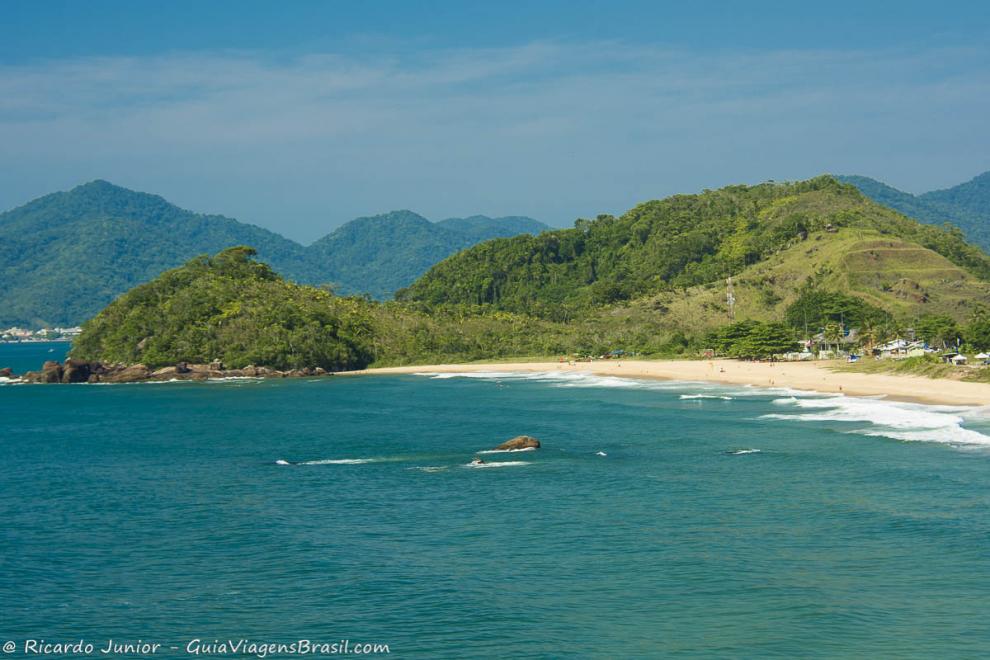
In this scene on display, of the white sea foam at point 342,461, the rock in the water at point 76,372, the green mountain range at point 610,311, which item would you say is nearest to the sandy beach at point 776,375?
the green mountain range at point 610,311

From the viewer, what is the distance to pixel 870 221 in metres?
194

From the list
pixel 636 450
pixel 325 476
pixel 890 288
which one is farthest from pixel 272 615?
pixel 890 288

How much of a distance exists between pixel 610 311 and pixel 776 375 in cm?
8058

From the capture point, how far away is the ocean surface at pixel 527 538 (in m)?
24.7

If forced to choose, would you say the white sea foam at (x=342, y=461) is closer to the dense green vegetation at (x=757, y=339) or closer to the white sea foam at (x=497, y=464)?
the white sea foam at (x=497, y=464)

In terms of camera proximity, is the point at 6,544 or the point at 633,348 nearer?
the point at 6,544

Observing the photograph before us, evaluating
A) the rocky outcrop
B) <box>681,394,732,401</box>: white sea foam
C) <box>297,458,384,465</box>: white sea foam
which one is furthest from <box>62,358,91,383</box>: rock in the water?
<box>297,458,384,465</box>: white sea foam

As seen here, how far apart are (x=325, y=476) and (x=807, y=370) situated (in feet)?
234

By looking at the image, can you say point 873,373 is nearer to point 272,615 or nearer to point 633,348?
point 633,348

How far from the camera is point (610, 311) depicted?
183m

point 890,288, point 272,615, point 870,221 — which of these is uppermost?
point 870,221

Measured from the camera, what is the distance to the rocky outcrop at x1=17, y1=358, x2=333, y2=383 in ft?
433

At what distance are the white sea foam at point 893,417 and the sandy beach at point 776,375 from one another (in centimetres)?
357

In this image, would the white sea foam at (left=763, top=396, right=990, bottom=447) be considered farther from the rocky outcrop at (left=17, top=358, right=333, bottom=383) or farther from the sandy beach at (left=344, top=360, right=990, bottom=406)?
the rocky outcrop at (left=17, top=358, right=333, bottom=383)
